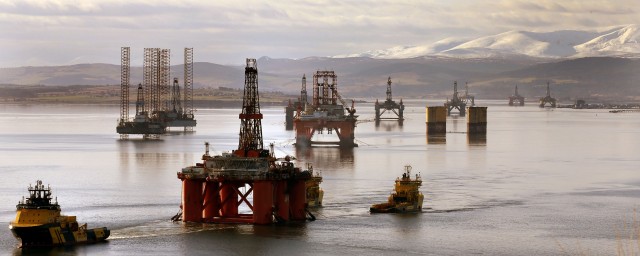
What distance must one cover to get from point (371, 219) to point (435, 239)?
4.99 metres

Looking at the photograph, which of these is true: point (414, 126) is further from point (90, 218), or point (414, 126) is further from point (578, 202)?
point (90, 218)

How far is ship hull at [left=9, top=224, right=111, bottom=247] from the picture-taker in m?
42.8

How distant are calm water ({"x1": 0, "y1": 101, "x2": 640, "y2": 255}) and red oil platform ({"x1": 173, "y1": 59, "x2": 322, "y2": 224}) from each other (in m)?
0.76

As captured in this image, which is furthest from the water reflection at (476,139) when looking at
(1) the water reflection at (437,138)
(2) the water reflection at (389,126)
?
(2) the water reflection at (389,126)

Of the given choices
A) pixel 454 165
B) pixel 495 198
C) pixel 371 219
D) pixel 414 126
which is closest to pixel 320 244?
pixel 371 219

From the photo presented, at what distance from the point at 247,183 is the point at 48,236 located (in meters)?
7.80

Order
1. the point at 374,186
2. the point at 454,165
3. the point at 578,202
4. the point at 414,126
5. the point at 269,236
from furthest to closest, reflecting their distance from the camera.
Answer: the point at 414,126
the point at 454,165
the point at 374,186
the point at 578,202
the point at 269,236

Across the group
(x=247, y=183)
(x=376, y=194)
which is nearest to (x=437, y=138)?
(x=376, y=194)

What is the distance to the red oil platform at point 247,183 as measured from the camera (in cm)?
4672

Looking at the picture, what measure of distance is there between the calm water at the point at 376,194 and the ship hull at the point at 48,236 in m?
0.51

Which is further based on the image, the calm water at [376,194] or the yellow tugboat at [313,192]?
the yellow tugboat at [313,192]

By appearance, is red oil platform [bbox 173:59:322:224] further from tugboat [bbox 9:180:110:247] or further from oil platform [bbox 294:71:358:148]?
oil platform [bbox 294:71:358:148]

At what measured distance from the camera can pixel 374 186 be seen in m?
65.7

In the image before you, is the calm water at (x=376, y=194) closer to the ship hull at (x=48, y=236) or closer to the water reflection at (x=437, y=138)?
the ship hull at (x=48, y=236)
